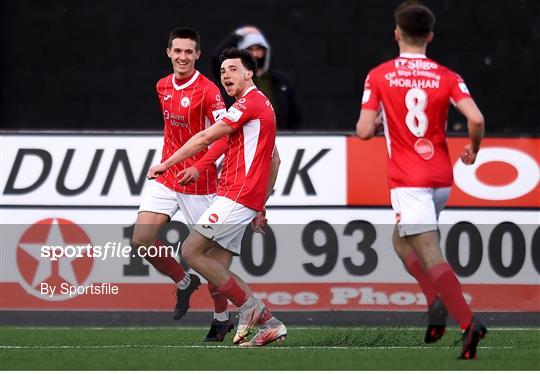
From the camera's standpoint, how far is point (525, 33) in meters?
13.2

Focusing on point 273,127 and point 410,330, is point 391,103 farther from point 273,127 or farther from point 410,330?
point 410,330

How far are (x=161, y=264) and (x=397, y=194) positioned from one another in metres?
2.24

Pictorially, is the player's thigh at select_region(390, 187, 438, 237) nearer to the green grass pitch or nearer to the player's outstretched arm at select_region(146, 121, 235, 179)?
the green grass pitch

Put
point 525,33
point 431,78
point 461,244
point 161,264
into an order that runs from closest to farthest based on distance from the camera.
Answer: point 431,78
point 161,264
point 461,244
point 525,33

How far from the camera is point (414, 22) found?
8359mm

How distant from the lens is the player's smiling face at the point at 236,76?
9.44 m

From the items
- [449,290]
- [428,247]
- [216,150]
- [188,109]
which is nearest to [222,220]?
[216,150]

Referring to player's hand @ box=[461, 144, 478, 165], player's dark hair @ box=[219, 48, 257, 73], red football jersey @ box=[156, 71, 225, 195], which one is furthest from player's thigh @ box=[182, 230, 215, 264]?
player's hand @ box=[461, 144, 478, 165]

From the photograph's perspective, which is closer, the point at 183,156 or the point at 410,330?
the point at 183,156

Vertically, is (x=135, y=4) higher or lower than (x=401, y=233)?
higher

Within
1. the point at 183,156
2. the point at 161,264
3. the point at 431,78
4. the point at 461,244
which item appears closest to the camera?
the point at 431,78

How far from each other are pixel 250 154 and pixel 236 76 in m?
0.46

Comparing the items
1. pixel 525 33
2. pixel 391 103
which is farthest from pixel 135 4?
pixel 391 103

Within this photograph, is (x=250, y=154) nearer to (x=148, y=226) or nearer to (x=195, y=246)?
(x=195, y=246)
